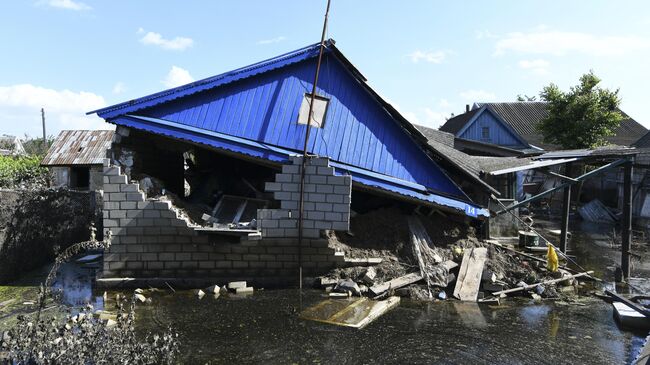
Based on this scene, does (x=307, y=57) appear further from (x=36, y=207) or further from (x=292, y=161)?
(x=36, y=207)

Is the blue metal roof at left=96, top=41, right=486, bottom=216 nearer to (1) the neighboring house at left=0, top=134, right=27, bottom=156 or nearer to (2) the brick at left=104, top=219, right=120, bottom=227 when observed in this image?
(2) the brick at left=104, top=219, right=120, bottom=227

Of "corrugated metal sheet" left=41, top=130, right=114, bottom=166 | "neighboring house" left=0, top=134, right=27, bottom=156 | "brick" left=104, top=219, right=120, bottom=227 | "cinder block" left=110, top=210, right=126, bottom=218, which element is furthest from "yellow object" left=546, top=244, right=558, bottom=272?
"neighboring house" left=0, top=134, right=27, bottom=156

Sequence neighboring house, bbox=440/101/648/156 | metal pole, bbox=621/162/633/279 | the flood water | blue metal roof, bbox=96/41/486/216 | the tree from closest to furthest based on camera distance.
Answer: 1. the flood water
2. blue metal roof, bbox=96/41/486/216
3. metal pole, bbox=621/162/633/279
4. the tree
5. neighboring house, bbox=440/101/648/156

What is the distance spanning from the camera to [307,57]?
11844 millimetres

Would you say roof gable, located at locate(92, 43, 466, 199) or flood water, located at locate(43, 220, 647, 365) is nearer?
flood water, located at locate(43, 220, 647, 365)

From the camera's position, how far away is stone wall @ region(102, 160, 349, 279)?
9.88 meters

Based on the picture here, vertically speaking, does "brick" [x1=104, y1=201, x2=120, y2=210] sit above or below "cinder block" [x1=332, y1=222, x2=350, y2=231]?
above

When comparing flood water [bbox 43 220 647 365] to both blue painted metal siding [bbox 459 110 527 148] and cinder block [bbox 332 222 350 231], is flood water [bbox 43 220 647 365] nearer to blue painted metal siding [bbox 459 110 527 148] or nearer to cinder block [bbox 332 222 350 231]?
cinder block [bbox 332 222 350 231]

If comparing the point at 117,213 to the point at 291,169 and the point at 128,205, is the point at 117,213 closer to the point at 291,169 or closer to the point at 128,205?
the point at 128,205

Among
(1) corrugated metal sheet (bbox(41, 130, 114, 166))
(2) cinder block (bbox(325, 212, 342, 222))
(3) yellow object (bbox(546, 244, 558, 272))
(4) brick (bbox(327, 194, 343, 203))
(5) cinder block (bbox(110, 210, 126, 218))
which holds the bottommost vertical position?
(3) yellow object (bbox(546, 244, 558, 272))

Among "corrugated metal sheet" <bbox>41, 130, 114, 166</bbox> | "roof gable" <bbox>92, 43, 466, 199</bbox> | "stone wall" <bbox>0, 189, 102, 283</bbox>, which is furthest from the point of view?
"corrugated metal sheet" <bbox>41, 130, 114, 166</bbox>

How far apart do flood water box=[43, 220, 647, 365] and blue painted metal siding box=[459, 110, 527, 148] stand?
22642 mm

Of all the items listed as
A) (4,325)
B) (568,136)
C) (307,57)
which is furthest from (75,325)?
(568,136)

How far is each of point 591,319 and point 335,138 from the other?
695cm
